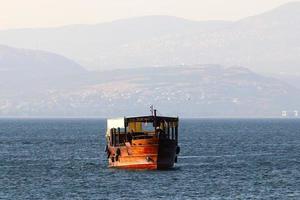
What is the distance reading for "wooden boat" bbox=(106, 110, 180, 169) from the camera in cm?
10419

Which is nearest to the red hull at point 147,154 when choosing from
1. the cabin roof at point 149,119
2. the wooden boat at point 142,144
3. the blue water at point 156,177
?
the wooden boat at point 142,144

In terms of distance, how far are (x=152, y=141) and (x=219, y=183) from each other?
30.8 ft

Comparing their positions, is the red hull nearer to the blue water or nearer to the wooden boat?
the wooden boat

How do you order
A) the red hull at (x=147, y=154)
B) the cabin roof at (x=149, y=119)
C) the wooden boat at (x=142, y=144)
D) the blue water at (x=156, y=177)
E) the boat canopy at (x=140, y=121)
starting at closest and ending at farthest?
the blue water at (x=156, y=177), the red hull at (x=147, y=154), the wooden boat at (x=142, y=144), the cabin roof at (x=149, y=119), the boat canopy at (x=140, y=121)

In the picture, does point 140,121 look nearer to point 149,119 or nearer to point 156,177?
point 149,119

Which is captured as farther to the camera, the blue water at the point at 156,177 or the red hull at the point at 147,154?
the red hull at the point at 147,154

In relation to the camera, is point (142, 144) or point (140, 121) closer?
point (142, 144)

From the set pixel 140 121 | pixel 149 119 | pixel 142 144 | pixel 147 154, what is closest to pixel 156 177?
pixel 147 154

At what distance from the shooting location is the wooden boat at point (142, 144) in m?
104

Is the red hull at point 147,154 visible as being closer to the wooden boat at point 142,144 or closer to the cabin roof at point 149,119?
the wooden boat at point 142,144

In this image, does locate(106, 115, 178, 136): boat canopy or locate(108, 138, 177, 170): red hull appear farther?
locate(106, 115, 178, 136): boat canopy

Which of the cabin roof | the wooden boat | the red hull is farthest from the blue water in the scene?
the cabin roof

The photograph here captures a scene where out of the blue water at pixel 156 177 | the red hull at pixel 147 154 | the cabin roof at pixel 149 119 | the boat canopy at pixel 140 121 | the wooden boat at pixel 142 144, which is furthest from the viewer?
the boat canopy at pixel 140 121

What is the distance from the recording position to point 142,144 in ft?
342
